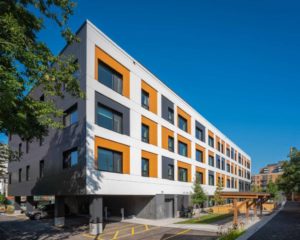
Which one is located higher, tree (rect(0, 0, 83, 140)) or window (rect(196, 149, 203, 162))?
tree (rect(0, 0, 83, 140))

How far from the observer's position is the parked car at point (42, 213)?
102 feet

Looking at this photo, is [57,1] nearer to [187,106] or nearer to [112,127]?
[112,127]

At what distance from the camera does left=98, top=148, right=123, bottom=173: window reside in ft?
74.6

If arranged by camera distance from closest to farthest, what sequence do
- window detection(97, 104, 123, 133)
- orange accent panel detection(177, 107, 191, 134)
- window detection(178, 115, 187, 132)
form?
1. window detection(97, 104, 123, 133)
2. orange accent panel detection(177, 107, 191, 134)
3. window detection(178, 115, 187, 132)

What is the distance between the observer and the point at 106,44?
2447cm

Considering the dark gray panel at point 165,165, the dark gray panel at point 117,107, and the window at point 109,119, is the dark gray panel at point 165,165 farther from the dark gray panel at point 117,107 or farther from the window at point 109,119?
the window at point 109,119

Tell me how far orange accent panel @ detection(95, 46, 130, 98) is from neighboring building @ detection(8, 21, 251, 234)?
0.26ft

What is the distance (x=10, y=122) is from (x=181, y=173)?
2667 cm

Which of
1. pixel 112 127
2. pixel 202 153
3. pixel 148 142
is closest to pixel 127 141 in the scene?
pixel 112 127

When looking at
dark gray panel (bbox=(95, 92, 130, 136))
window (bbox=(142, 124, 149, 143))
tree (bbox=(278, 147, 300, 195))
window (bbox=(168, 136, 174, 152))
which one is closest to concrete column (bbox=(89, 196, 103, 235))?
dark gray panel (bbox=(95, 92, 130, 136))

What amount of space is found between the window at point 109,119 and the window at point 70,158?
2.99m

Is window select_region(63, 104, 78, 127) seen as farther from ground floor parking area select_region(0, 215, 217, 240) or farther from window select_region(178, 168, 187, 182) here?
window select_region(178, 168, 187, 182)

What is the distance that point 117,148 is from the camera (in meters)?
24.6

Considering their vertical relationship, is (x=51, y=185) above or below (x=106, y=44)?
below
